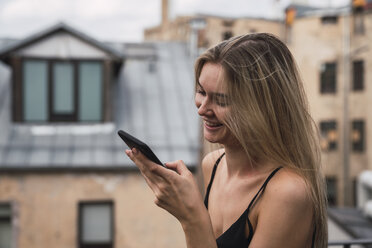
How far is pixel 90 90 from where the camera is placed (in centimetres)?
1090

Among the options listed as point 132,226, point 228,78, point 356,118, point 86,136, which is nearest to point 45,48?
point 86,136

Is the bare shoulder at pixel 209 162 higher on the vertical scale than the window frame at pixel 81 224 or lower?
higher

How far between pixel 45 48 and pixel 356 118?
1760cm

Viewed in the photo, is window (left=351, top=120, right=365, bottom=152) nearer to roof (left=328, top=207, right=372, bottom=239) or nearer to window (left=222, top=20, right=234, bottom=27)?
roof (left=328, top=207, right=372, bottom=239)

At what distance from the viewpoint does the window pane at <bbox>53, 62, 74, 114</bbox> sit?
35.0 ft

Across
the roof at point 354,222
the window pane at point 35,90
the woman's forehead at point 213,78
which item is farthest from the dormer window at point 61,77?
the woman's forehead at point 213,78

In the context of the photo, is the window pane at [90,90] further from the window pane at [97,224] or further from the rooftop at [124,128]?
the window pane at [97,224]

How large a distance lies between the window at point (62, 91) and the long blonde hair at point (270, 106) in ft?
31.4

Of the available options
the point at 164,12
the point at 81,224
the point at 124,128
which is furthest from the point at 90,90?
the point at 164,12

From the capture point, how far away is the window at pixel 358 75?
2255 centimetres

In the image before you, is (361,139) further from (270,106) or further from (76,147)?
(270,106)

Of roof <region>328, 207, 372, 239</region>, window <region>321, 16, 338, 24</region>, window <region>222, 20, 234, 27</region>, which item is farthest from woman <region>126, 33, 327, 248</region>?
window <region>222, 20, 234, 27</region>

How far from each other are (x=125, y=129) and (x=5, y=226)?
361 cm

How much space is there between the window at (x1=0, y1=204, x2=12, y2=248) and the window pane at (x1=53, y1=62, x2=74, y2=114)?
264cm
